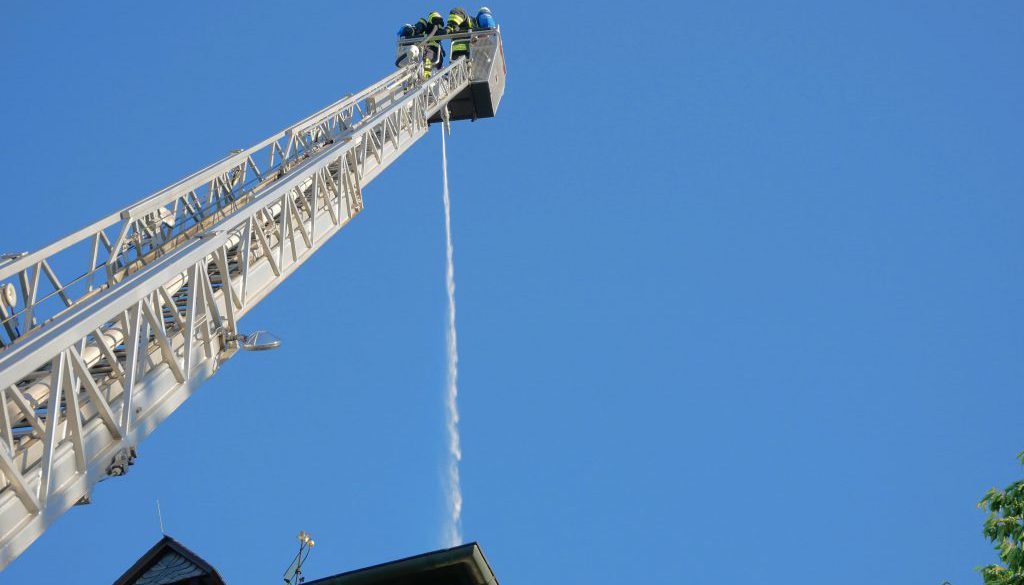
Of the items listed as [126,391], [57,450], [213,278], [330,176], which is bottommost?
[57,450]

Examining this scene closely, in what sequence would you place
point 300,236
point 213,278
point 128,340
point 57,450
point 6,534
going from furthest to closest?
point 300,236 → point 213,278 → point 128,340 → point 57,450 → point 6,534

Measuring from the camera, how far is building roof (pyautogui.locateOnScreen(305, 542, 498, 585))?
12406 millimetres

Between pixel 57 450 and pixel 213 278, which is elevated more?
pixel 213 278

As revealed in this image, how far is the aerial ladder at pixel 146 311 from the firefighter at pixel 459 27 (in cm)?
1145

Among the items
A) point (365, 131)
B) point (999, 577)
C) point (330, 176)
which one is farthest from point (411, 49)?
point (999, 577)

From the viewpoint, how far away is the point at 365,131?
69.4 feet

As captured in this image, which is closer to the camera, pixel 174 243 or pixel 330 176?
pixel 174 243

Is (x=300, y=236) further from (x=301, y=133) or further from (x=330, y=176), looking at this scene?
(x=301, y=133)

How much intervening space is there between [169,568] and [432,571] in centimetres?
329

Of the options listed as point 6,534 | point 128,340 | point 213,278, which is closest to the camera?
point 6,534

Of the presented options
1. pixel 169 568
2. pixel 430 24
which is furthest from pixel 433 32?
pixel 169 568

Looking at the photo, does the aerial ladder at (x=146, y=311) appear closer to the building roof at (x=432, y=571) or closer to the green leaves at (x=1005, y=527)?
the building roof at (x=432, y=571)

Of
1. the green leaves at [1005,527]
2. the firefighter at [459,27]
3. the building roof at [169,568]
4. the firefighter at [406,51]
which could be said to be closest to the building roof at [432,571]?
the building roof at [169,568]

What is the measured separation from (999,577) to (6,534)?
36.3 ft
